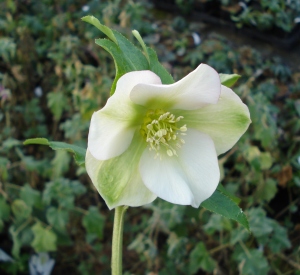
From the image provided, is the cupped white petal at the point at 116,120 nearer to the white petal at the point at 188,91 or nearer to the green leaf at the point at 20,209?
the white petal at the point at 188,91

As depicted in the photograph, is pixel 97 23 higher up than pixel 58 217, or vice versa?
pixel 97 23

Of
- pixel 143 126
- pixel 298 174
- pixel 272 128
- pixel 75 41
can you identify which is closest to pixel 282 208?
pixel 298 174

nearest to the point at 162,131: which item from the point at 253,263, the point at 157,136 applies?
the point at 157,136

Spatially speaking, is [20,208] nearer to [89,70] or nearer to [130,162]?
[89,70]

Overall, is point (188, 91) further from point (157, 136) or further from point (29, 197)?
point (29, 197)

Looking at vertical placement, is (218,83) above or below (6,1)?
above

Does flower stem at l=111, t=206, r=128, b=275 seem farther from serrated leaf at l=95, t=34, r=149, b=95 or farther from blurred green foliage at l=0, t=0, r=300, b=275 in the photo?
blurred green foliage at l=0, t=0, r=300, b=275

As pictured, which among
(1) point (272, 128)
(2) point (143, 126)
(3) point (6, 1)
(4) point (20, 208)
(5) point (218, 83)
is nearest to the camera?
(5) point (218, 83)
